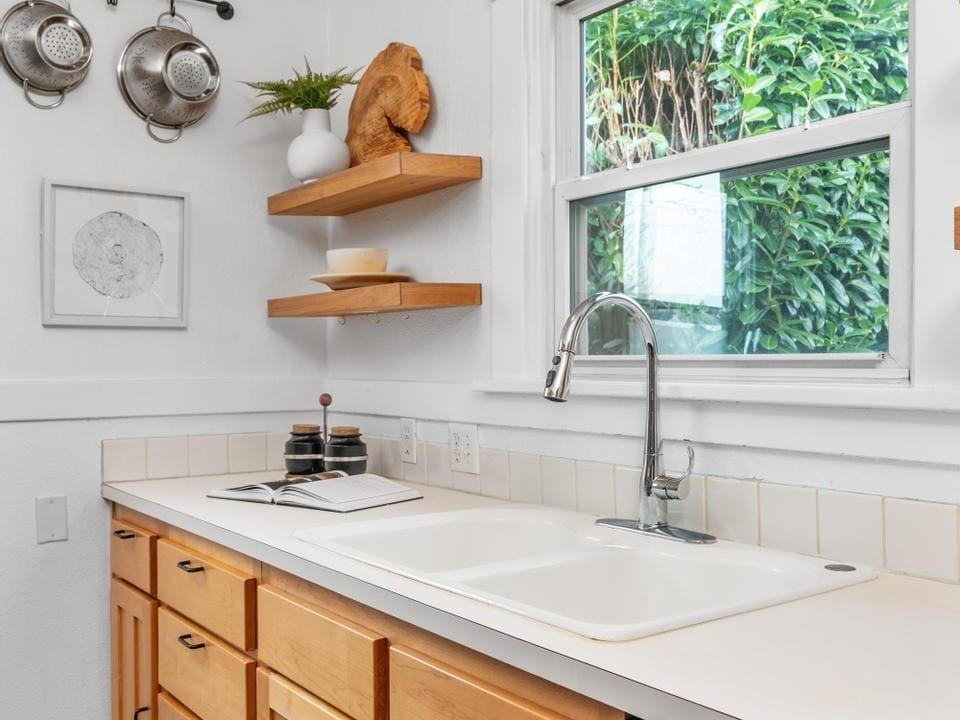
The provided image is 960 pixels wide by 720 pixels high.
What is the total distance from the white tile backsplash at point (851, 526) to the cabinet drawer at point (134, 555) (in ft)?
4.57

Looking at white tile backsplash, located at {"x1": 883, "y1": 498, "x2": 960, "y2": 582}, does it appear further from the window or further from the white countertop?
the window

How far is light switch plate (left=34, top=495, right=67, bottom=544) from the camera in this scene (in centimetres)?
227

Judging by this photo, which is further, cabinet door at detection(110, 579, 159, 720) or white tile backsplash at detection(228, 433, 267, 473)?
white tile backsplash at detection(228, 433, 267, 473)

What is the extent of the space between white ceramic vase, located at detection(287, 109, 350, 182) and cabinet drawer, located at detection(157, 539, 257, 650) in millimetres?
977

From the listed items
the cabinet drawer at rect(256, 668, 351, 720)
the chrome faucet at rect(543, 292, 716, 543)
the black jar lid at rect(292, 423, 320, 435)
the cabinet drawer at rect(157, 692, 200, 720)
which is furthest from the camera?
the black jar lid at rect(292, 423, 320, 435)

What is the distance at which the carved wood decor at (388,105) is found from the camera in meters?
2.23

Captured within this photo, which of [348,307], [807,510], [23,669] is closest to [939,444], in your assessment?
[807,510]

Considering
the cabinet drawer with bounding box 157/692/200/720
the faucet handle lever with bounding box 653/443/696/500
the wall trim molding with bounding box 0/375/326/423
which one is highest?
the wall trim molding with bounding box 0/375/326/423

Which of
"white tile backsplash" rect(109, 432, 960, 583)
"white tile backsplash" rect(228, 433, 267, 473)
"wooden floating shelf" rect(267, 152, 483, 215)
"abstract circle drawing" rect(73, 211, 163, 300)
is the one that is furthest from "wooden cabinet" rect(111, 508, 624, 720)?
"wooden floating shelf" rect(267, 152, 483, 215)

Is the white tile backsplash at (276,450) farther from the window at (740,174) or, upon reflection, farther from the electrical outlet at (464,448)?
the window at (740,174)

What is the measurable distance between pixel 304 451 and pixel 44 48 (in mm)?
1156

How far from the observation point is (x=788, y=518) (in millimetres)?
1445

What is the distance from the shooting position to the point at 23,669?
2.25 metres

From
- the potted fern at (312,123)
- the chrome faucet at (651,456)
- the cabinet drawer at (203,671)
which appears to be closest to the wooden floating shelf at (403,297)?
the potted fern at (312,123)
